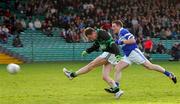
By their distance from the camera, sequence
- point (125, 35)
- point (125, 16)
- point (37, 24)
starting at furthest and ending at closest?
point (125, 16), point (37, 24), point (125, 35)

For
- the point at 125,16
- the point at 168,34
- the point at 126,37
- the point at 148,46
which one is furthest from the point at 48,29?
the point at 126,37

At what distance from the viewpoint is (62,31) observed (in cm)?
3812

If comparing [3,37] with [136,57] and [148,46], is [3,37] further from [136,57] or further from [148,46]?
[136,57]

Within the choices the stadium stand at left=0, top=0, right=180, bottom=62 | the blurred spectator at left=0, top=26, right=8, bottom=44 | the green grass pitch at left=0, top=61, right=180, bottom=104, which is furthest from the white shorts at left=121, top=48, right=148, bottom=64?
the blurred spectator at left=0, top=26, right=8, bottom=44

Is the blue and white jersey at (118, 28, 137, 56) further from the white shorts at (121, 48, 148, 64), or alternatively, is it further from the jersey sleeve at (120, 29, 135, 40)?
the white shorts at (121, 48, 148, 64)

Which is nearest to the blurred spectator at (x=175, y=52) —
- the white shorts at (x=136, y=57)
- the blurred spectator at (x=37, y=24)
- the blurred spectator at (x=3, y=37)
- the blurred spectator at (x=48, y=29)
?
the blurred spectator at (x=48, y=29)

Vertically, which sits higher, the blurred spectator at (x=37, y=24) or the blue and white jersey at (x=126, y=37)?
the blue and white jersey at (x=126, y=37)

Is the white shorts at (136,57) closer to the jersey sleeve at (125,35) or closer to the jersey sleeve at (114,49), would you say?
the jersey sleeve at (125,35)

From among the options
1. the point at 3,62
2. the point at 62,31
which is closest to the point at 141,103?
the point at 3,62

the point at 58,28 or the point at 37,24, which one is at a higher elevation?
the point at 37,24

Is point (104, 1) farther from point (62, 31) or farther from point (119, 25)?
point (119, 25)

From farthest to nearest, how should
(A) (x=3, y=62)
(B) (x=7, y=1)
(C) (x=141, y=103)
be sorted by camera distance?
1. (B) (x=7, y=1)
2. (A) (x=3, y=62)
3. (C) (x=141, y=103)

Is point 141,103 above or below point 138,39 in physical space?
above

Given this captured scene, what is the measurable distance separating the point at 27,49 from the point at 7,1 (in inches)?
224
